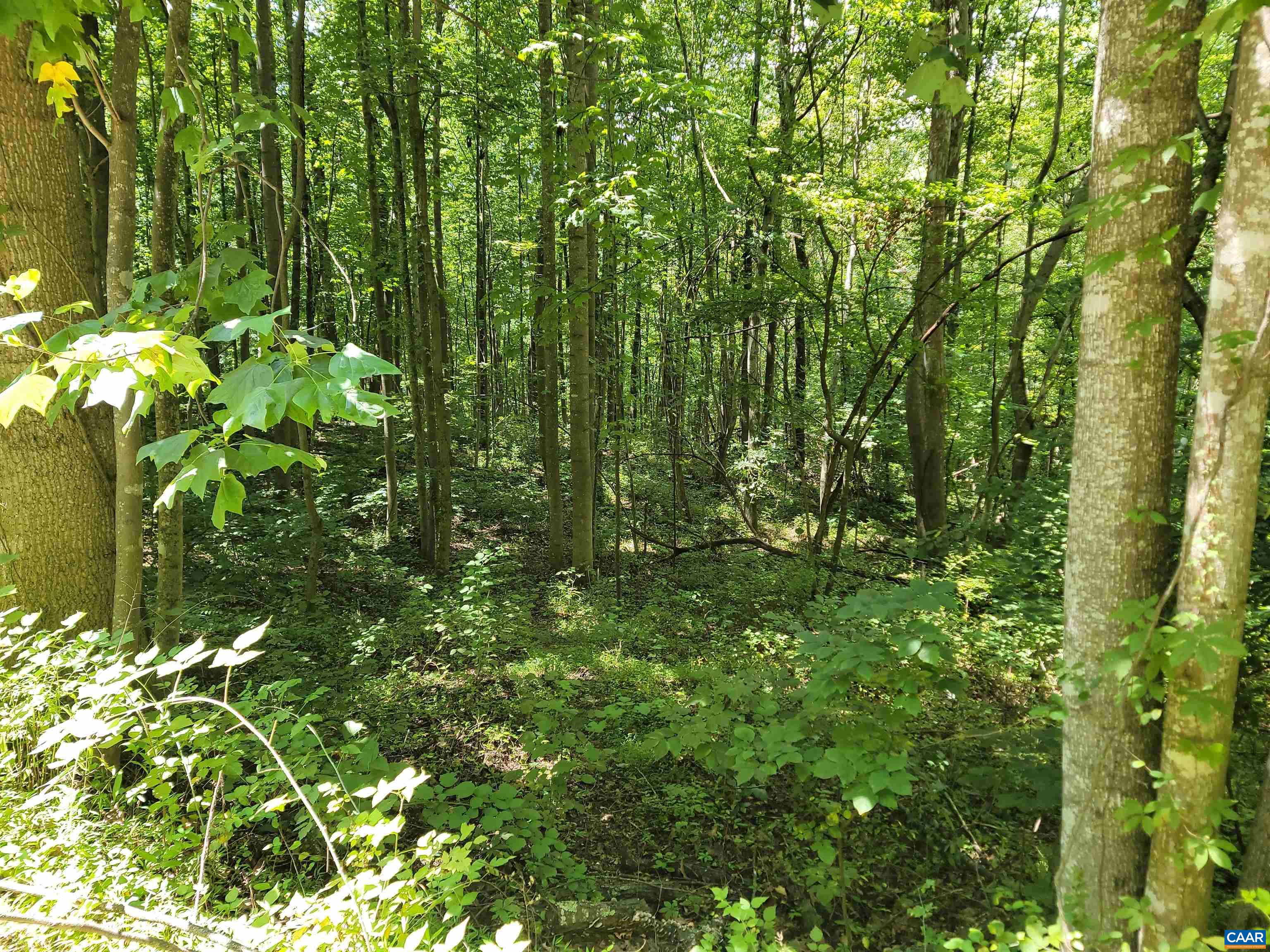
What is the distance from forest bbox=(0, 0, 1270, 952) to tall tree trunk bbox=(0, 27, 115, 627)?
0.7 inches

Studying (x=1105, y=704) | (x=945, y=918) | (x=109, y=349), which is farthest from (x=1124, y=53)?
(x=945, y=918)

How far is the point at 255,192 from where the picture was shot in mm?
11828

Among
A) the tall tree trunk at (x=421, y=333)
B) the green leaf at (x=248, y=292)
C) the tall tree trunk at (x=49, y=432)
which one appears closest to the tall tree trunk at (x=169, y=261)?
the tall tree trunk at (x=49, y=432)

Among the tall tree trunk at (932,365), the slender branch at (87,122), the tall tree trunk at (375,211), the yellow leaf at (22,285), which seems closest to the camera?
the yellow leaf at (22,285)

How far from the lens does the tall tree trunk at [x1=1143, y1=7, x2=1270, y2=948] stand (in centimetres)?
175

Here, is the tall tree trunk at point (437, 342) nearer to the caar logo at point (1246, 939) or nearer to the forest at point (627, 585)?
the forest at point (627, 585)

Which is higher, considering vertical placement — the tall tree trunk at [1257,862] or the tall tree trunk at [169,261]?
the tall tree trunk at [169,261]

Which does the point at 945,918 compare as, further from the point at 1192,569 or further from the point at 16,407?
the point at 16,407

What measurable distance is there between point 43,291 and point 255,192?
11640mm

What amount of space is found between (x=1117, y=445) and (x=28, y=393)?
125 inches

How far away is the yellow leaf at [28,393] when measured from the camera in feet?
4.24

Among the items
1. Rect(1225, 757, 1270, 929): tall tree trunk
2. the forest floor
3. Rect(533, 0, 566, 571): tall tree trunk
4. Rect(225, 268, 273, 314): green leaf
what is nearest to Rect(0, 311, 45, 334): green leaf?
Rect(225, 268, 273, 314): green leaf

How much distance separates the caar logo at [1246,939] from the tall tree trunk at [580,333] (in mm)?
5497

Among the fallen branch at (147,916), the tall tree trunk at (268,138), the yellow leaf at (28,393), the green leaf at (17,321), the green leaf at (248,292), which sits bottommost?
the fallen branch at (147,916)
